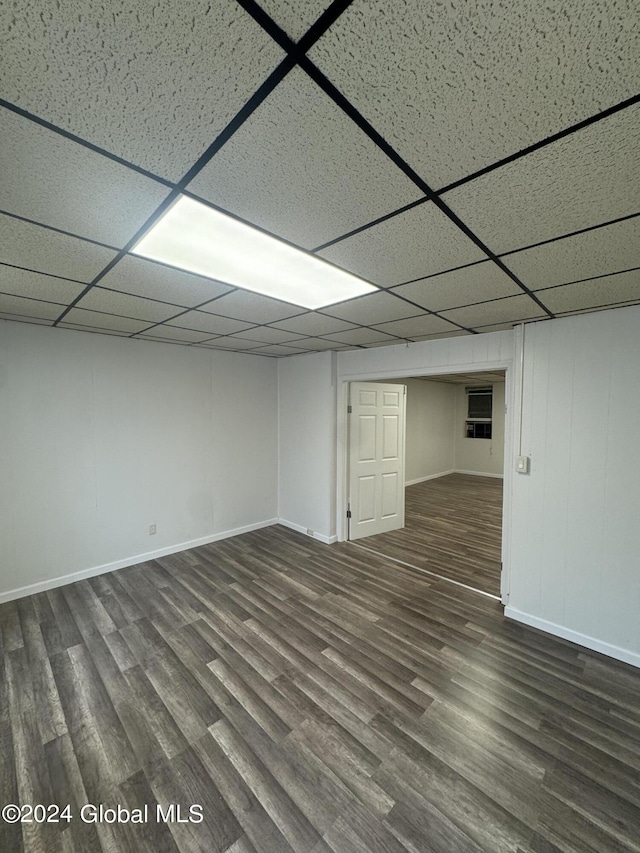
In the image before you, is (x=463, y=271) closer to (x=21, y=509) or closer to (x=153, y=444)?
(x=153, y=444)

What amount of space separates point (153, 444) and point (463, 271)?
3601 mm

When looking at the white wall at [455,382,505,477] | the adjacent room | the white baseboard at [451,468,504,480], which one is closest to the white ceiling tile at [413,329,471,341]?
the adjacent room

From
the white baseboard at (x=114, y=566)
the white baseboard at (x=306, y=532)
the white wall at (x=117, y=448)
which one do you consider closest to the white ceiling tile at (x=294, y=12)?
the white wall at (x=117, y=448)

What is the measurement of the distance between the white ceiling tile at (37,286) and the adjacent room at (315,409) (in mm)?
37

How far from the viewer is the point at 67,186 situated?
1.16 metres

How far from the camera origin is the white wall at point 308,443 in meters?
4.42

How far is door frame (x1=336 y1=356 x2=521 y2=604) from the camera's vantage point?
295 centimetres

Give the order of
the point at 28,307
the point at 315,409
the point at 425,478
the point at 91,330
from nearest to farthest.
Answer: the point at 28,307 → the point at 91,330 → the point at 315,409 → the point at 425,478

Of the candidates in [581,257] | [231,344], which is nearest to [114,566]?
[231,344]

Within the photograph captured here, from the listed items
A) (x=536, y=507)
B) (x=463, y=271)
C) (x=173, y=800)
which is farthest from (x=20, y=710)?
(x=536, y=507)

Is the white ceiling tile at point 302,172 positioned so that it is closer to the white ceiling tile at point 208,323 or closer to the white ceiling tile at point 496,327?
the white ceiling tile at point 208,323

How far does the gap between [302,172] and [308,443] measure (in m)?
3.77

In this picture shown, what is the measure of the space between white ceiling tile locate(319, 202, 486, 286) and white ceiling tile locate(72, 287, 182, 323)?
1449 millimetres

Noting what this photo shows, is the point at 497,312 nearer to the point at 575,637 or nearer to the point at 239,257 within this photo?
the point at 239,257
